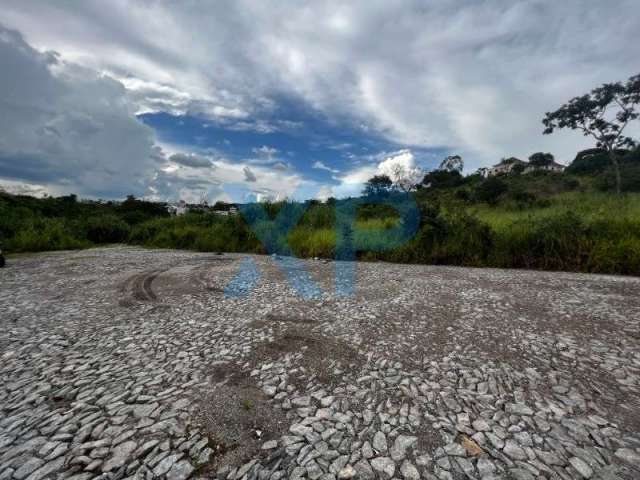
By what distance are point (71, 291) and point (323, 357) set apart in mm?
5793

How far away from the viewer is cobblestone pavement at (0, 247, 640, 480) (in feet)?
5.67

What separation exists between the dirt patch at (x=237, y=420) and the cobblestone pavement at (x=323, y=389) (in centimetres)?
1

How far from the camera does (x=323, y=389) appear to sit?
7.95ft

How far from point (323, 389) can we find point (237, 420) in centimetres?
72

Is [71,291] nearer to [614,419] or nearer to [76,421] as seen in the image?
[76,421]

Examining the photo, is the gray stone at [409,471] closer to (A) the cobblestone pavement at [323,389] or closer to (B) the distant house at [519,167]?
(A) the cobblestone pavement at [323,389]

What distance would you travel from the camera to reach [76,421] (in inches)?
81.9

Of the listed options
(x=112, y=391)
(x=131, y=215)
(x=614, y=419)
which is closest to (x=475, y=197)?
(x=614, y=419)

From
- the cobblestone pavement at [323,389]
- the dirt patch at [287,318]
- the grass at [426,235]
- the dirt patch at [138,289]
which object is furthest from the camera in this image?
the grass at [426,235]

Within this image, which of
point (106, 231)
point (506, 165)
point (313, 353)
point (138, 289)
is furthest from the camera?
point (506, 165)

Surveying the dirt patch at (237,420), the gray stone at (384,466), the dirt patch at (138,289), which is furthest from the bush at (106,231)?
the gray stone at (384,466)
